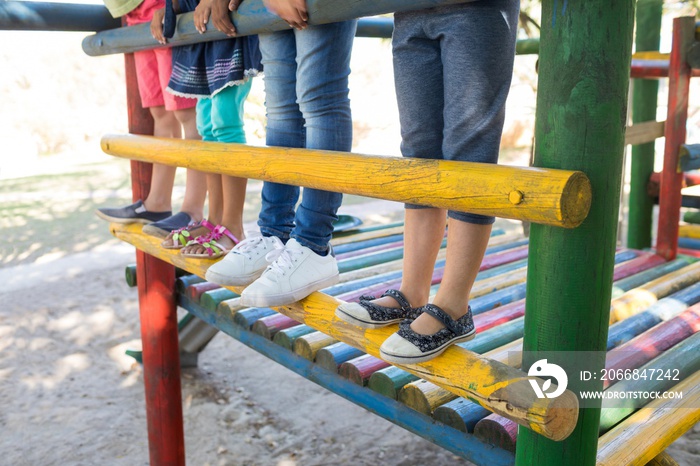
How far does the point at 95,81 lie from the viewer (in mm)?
13461

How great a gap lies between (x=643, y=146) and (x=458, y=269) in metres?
2.58

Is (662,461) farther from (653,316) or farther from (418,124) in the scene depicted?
(418,124)

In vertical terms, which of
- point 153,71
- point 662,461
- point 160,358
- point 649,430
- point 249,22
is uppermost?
point 249,22

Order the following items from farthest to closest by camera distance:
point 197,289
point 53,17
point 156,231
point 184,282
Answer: point 184,282 < point 197,289 < point 53,17 < point 156,231

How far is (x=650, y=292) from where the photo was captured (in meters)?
2.55

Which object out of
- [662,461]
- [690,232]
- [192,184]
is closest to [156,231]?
[192,184]

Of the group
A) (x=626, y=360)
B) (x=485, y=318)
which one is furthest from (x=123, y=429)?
(x=626, y=360)

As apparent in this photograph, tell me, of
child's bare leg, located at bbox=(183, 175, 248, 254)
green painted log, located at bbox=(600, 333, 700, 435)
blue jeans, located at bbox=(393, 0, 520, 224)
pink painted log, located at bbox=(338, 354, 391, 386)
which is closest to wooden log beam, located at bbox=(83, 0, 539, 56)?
blue jeans, located at bbox=(393, 0, 520, 224)

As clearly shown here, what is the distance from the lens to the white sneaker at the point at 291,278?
1680mm

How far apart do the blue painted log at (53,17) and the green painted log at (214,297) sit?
1.05 meters

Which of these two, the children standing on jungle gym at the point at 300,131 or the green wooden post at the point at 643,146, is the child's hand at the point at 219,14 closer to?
the children standing on jungle gym at the point at 300,131

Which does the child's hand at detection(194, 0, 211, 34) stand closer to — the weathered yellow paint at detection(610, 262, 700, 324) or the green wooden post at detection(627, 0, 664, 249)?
the weathered yellow paint at detection(610, 262, 700, 324)

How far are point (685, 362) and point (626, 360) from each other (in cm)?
16

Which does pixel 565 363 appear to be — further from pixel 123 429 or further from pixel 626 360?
pixel 123 429
